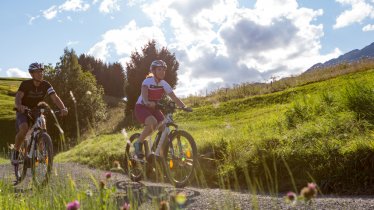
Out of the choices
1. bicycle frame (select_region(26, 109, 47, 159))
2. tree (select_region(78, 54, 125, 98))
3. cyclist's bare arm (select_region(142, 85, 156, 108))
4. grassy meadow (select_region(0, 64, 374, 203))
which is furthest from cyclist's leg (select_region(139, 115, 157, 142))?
tree (select_region(78, 54, 125, 98))

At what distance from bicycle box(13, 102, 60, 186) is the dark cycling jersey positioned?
0.26 meters

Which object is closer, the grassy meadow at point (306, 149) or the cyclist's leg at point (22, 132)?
the grassy meadow at point (306, 149)

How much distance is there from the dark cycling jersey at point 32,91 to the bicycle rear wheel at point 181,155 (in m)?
2.82

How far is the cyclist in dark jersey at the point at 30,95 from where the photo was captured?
8.59 meters

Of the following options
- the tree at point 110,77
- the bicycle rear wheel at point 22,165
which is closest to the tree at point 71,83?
the bicycle rear wheel at point 22,165

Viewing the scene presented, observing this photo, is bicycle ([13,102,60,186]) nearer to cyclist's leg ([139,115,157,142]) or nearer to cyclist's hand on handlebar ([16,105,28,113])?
cyclist's hand on handlebar ([16,105,28,113])

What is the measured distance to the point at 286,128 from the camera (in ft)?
34.8

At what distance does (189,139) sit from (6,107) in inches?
1937

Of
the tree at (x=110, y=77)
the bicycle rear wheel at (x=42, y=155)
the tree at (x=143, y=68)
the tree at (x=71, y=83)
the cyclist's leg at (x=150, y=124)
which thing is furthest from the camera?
the tree at (x=110, y=77)

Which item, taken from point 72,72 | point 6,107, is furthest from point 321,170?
point 6,107

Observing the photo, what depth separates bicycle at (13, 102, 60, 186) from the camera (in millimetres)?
7777

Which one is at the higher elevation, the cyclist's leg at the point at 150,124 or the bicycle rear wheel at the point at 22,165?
the cyclist's leg at the point at 150,124

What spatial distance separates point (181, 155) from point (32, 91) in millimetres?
3470

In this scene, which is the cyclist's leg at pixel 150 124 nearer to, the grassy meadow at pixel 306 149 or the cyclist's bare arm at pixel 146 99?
the cyclist's bare arm at pixel 146 99
